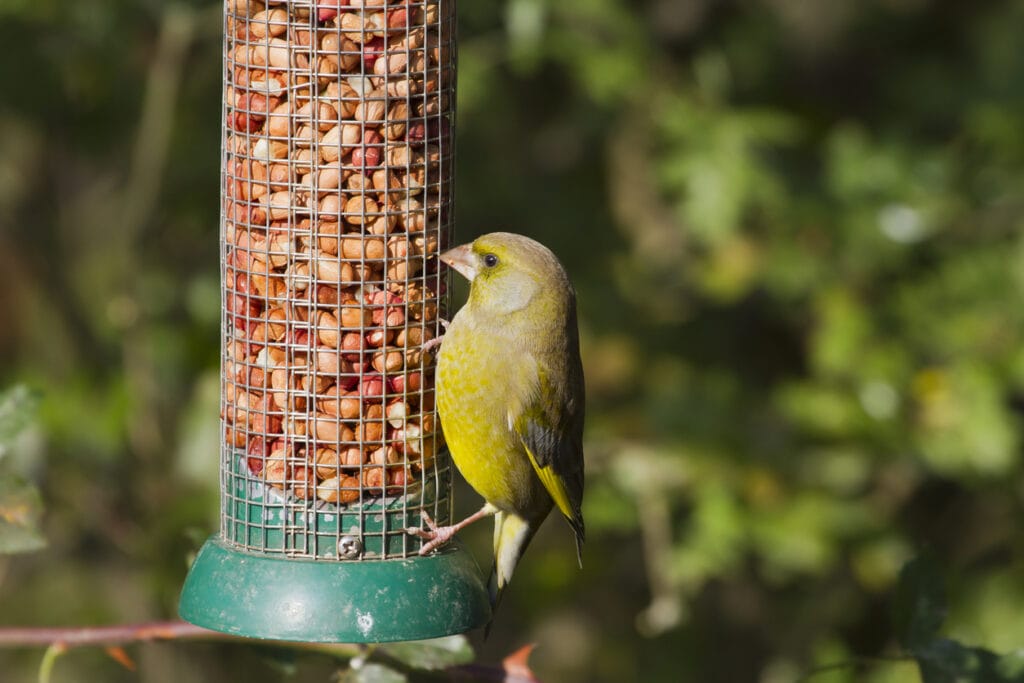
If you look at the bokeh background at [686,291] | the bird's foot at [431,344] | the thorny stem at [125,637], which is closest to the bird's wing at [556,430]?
the bird's foot at [431,344]

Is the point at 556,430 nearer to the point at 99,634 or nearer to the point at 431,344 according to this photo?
the point at 431,344

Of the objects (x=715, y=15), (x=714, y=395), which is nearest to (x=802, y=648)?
(x=714, y=395)

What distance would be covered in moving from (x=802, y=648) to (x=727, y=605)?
699 millimetres

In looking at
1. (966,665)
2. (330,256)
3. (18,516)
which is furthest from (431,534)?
(966,665)

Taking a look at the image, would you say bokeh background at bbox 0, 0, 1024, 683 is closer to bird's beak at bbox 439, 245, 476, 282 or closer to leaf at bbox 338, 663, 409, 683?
bird's beak at bbox 439, 245, 476, 282

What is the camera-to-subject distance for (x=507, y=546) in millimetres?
4430

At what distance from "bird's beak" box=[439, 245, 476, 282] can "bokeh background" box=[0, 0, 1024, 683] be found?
7.04ft

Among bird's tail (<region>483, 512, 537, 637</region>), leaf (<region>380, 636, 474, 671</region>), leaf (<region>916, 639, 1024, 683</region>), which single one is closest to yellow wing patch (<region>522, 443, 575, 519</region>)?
bird's tail (<region>483, 512, 537, 637</region>)

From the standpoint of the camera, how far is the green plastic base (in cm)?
359

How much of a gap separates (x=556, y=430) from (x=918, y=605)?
1.11 metres

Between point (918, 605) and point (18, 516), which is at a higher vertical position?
point (18, 516)

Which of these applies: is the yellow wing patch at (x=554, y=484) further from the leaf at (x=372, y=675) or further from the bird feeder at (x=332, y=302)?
the leaf at (x=372, y=675)

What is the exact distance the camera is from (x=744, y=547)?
7.07 m

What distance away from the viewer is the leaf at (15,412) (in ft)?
11.5
